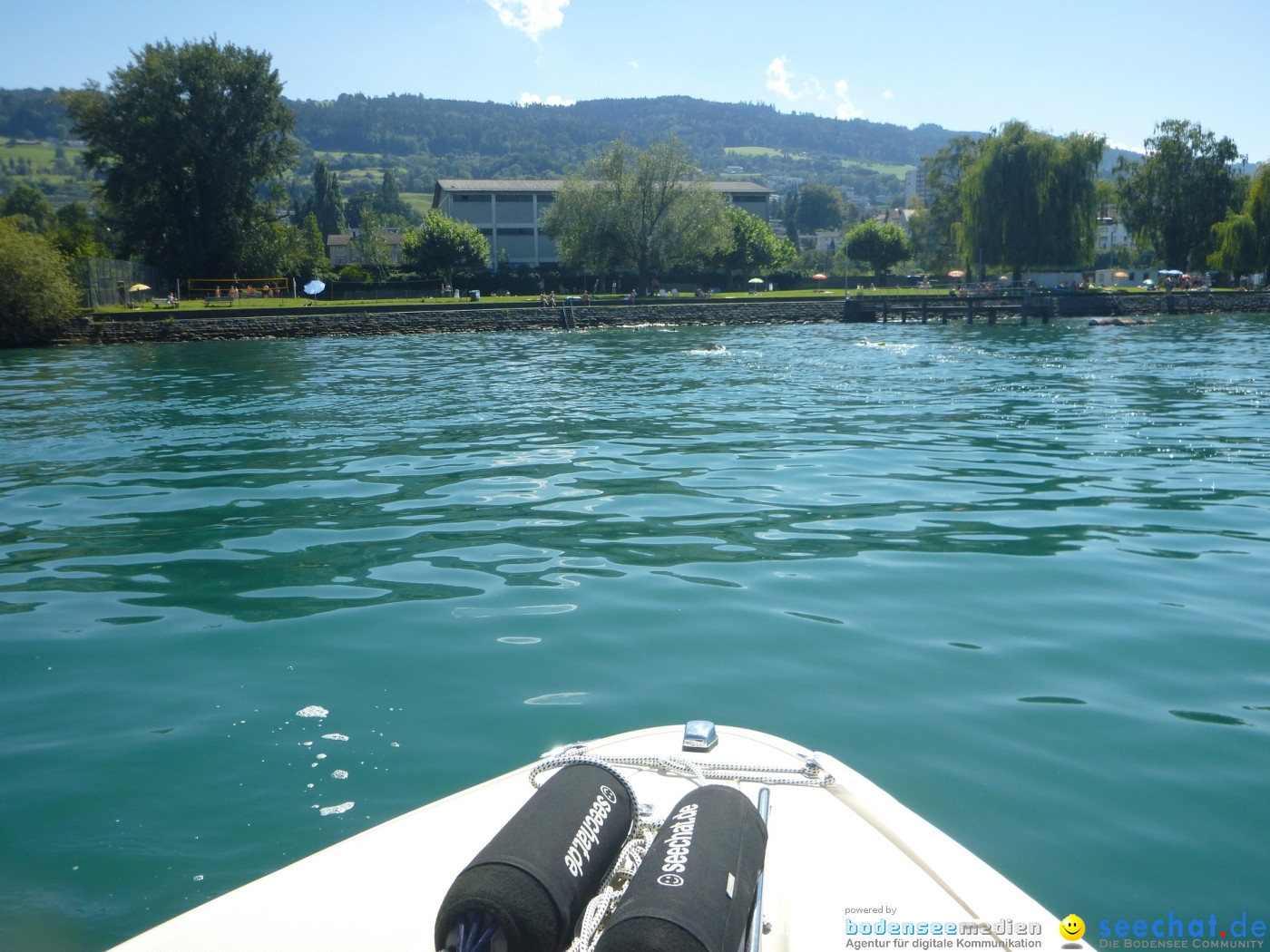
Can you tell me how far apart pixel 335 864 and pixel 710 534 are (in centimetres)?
595

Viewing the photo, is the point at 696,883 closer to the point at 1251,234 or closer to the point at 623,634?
the point at 623,634

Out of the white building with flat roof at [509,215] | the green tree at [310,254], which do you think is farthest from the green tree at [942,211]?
the green tree at [310,254]

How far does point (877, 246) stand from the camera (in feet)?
292

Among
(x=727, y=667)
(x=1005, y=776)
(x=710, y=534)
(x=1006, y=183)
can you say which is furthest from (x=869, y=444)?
(x=1006, y=183)

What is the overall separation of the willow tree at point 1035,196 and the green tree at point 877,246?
105 feet

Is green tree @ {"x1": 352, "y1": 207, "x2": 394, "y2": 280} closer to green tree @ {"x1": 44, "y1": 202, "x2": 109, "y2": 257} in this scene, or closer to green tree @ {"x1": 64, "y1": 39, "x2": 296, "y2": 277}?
green tree @ {"x1": 64, "y1": 39, "x2": 296, "y2": 277}

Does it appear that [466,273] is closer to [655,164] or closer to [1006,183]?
[655,164]

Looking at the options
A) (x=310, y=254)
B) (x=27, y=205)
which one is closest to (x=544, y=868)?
(x=310, y=254)

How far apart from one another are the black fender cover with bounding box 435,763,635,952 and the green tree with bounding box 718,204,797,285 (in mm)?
77134

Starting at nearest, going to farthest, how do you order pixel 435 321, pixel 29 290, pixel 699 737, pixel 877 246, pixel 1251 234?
1. pixel 699 737
2. pixel 29 290
3. pixel 435 321
4. pixel 1251 234
5. pixel 877 246

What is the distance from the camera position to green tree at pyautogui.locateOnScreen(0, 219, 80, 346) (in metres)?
37.3

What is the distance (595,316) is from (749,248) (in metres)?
31.6

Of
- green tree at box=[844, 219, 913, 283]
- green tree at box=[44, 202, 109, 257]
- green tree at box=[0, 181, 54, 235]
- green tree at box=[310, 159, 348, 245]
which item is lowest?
green tree at box=[44, 202, 109, 257]

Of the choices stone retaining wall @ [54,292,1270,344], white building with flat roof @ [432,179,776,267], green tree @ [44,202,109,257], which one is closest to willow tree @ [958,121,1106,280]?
stone retaining wall @ [54,292,1270,344]
